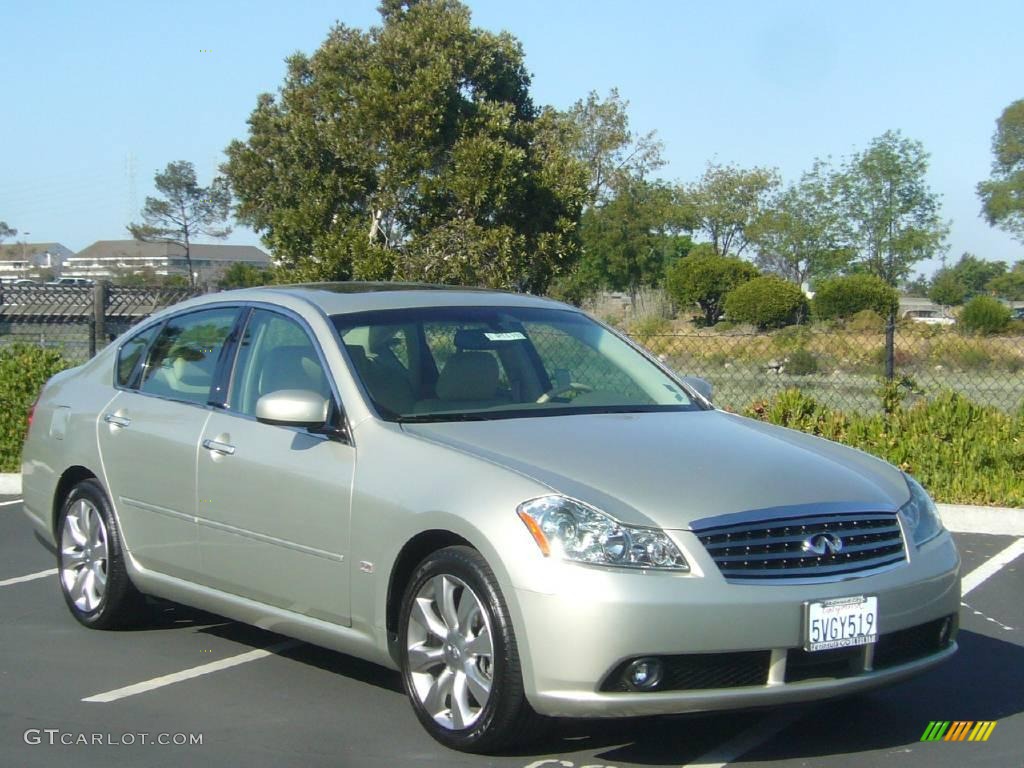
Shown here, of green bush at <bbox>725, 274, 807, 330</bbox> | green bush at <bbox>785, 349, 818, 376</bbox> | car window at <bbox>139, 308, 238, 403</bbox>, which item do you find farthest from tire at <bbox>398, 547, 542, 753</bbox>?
green bush at <bbox>725, 274, 807, 330</bbox>

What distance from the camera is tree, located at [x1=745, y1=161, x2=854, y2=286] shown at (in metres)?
66.8

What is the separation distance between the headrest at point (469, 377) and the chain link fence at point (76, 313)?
7750mm

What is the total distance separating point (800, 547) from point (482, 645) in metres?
1.08

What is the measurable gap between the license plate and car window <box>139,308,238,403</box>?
2.89 meters

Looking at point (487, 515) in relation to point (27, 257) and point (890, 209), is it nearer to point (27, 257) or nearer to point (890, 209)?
point (890, 209)

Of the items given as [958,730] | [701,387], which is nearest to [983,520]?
[701,387]

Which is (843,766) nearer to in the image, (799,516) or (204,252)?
(799,516)

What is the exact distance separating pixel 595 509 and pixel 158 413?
2.61 m

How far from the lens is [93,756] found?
4.59 m

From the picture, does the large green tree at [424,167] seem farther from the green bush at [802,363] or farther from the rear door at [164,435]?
the rear door at [164,435]

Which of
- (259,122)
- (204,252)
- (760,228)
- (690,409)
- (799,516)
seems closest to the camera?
(799,516)

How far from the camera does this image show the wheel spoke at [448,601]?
445 cm

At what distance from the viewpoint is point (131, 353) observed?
21.6ft

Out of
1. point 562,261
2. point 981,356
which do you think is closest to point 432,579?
point 981,356
